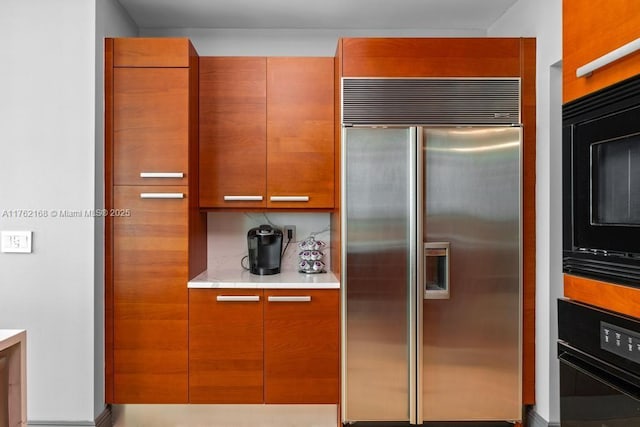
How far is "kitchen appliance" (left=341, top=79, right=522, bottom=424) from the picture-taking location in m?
2.41

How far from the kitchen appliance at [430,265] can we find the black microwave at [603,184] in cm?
117

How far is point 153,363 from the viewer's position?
253 centimetres

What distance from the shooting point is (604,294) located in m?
1.08

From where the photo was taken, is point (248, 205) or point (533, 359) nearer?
point (533, 359)

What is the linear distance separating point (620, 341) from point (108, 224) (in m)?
2.46

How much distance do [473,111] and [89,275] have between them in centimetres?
231

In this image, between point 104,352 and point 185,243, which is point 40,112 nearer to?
point 185,243

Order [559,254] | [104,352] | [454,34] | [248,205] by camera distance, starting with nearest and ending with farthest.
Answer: [559,254], [104,352], [248,205], [454,34]

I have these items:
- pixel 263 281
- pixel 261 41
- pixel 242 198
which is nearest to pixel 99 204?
pixel 242 198

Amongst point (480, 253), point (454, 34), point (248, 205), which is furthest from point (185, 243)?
point (454, 34)

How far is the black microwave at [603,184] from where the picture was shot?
39.4 inches

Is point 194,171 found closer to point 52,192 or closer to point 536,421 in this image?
point 52,192

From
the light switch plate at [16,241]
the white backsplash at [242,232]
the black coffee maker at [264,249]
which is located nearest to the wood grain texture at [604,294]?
the black coffee maker at [264,249]

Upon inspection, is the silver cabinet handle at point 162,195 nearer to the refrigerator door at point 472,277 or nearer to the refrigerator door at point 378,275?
the refrigerator door at point 378,275
